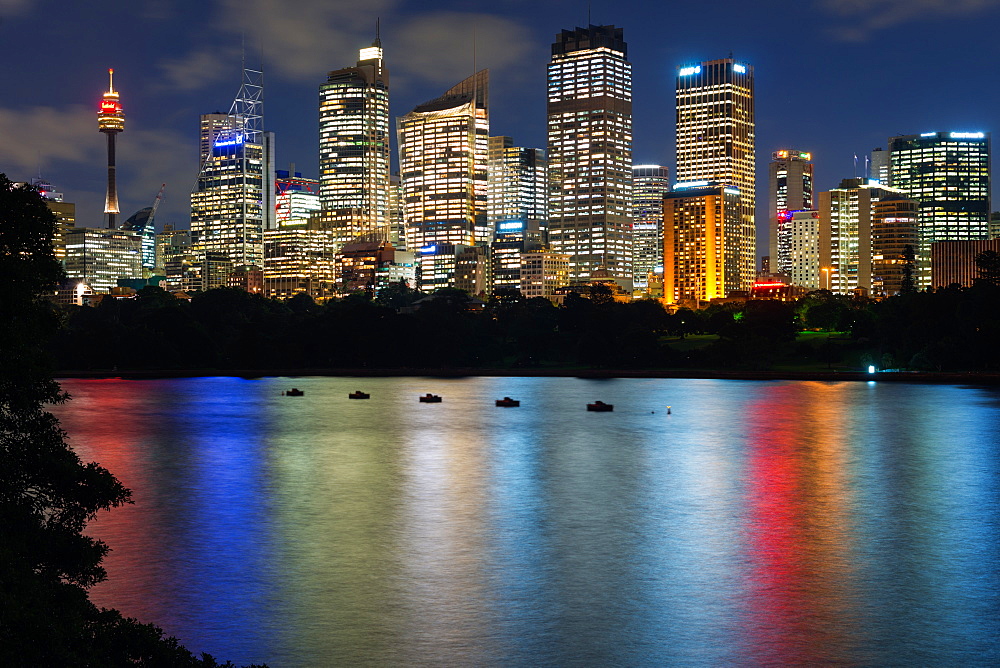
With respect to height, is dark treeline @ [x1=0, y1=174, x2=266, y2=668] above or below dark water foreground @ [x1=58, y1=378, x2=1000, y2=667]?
above

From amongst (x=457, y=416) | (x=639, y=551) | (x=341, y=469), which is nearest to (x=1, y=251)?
(x=639, y=551)

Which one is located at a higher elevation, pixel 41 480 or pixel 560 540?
pixel 41 480

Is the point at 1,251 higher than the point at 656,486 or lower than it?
higher

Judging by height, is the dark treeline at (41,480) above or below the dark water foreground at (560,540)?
above

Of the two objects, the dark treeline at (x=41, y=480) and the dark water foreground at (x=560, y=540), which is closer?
the dark treeline at (x=41, y=480)

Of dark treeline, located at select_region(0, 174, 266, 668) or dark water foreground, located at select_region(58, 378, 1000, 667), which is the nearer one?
dark treeline, located at select_region(0, 174, 266, 668)

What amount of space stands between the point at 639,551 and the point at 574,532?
509 centimetres

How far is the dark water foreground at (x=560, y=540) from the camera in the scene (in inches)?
1356

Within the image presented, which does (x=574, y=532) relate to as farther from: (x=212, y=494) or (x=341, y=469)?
(x=341, y=469)

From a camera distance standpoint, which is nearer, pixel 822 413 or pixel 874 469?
pixel 874 469

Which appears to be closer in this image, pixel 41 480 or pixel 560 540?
pixel 41 480

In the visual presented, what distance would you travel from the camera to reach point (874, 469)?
78.2 metres

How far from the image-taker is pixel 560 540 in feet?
166

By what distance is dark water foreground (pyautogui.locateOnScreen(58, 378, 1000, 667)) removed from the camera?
34.4 m
